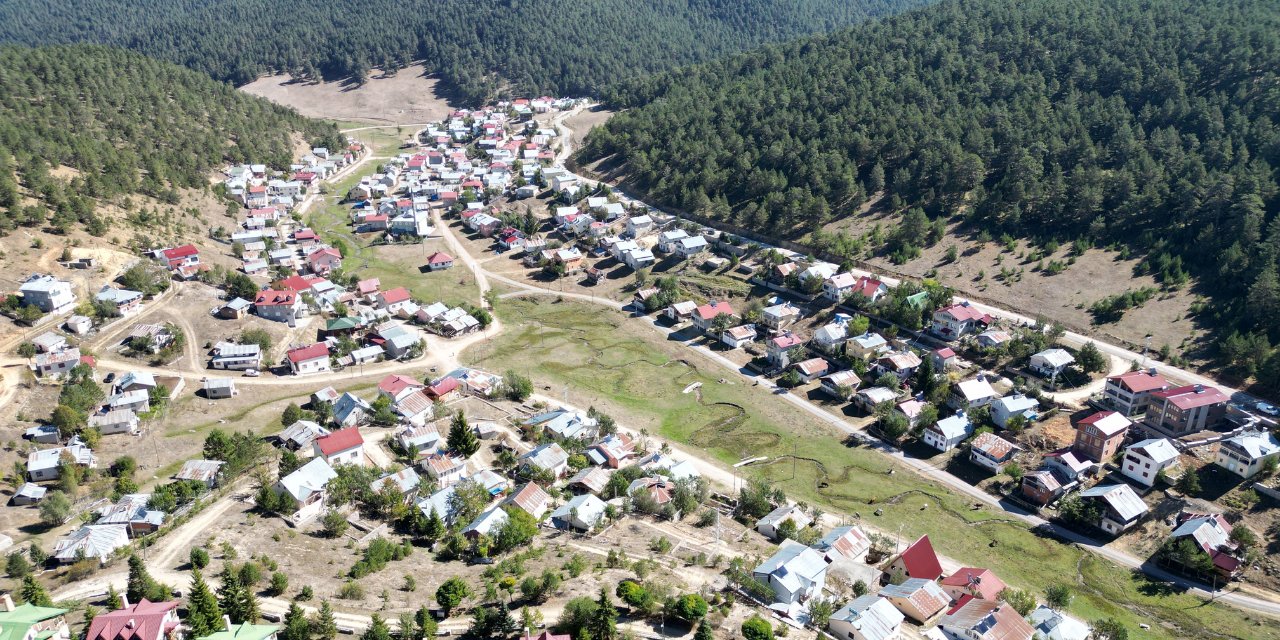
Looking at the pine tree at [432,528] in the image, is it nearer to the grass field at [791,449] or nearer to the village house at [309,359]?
the grass field at [791,449]

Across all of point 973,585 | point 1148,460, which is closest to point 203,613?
point 973,585

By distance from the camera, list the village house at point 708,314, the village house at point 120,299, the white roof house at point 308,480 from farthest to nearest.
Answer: the village house at point 708,314, the village house at point 120,299, the white roof house at point 308,480

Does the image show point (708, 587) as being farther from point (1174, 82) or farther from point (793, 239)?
point (1174, 82)

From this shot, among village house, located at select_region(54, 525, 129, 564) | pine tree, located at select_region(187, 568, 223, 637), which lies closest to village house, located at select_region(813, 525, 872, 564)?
pine tree, located at select_region(187, 568, 223, 637)

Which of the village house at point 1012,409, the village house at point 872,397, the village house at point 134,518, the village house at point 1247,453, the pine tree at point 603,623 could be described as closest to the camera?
the pine tree at point 603,623

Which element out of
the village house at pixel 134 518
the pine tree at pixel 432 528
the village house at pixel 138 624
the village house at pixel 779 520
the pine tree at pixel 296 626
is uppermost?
the village house at pixel 138 624

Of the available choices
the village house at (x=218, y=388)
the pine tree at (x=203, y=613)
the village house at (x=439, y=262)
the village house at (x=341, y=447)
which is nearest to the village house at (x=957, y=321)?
the village house at (x=341, y=447)

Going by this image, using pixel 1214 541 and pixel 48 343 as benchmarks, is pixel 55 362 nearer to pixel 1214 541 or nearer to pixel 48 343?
pixel 48 343
